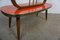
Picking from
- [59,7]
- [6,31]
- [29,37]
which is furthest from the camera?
[59,7]

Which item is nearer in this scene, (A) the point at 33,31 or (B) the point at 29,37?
(B) the point at 29,37

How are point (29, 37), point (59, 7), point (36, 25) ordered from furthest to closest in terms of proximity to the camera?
point (59, 7)
point (36, 25)
point (29, 37)

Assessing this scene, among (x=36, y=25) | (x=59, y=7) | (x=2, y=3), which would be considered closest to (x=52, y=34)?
(x=36, y=25)

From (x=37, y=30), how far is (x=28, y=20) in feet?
1.73

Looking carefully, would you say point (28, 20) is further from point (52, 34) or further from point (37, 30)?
point (52, 34)

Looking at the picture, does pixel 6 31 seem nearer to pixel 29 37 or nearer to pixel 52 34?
pixel 29 37

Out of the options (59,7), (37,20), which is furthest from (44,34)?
(59,7)

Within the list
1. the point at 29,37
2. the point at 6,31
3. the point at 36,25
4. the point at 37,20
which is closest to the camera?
the point at 29,37

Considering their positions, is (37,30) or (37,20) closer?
(37,30)

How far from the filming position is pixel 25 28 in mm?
2193

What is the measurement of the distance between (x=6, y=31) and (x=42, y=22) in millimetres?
812

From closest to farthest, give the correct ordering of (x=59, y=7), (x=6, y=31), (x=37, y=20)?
(x=6, y=31) → (x=37, y=20) → (x=59, y=7)

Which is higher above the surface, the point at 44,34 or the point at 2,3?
the point at 2,3

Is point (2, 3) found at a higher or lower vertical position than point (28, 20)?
higher
